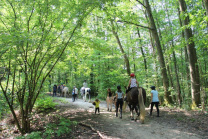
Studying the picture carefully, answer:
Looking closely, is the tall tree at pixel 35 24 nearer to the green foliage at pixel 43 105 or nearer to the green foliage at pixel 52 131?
the green foliage at pixel 52 131

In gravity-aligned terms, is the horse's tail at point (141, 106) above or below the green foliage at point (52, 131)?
above

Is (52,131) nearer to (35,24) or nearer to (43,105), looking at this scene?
(35,24)

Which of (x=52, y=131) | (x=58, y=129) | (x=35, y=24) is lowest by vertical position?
(x=58, y=129)

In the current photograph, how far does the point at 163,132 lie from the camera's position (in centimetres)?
541

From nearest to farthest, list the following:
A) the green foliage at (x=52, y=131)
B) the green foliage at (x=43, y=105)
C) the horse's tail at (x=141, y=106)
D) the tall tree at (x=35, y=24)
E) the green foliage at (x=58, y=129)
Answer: the green foliage at (x=52, y=131) → the green foliage at (x=58, y=129) → the tall tree at (x=35, y=24) → the horse's tail at (x=141, y=106) → the green foliage at (x=43, y=105)

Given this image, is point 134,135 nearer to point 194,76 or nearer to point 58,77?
point 194,76

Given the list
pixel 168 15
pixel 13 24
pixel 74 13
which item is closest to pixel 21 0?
pixel 13 24

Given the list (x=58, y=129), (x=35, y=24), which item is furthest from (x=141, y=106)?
(x=35, y=24)

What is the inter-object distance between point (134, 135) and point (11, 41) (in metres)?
5.60

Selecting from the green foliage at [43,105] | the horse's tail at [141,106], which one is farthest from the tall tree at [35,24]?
the horse's tail at [141,106]

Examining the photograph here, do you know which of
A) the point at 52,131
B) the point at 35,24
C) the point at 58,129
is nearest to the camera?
the point at 52,131

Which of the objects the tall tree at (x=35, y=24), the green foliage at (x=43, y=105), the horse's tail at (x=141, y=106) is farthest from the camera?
the green foliage at (x=43, y=105)

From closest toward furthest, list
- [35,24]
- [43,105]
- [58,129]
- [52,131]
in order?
[52,131] < [58,129] < [35,24] < [43,105]

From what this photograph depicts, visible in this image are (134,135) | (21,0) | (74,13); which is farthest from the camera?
(74,13)
